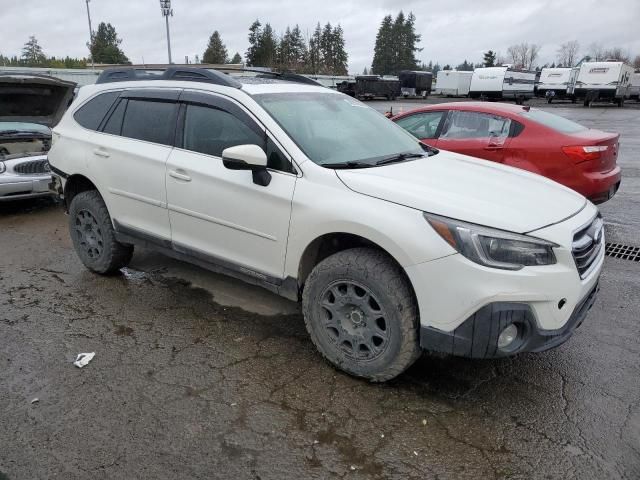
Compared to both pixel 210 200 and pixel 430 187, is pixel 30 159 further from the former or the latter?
pixel 430 187

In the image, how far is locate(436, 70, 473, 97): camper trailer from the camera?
141 feet

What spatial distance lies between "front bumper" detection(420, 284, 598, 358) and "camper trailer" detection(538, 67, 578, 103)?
4057 cm

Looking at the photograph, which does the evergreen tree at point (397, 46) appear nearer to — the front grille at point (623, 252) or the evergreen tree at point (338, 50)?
the evergreen tree at point (338, 50)

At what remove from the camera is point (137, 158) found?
4.11 m

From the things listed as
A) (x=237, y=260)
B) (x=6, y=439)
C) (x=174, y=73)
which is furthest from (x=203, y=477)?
(x=174, y=73)

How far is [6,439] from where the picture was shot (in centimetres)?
267

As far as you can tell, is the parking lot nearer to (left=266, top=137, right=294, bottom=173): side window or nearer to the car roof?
(left=266, top=137, right=294, bottom=173): side window

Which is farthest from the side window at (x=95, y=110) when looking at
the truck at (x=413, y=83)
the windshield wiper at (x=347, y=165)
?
the truck at (x=413, y=83)

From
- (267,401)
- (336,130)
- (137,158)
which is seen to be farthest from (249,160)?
(267,401)

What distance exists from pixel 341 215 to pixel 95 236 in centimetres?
283

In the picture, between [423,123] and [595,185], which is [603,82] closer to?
[423,123]

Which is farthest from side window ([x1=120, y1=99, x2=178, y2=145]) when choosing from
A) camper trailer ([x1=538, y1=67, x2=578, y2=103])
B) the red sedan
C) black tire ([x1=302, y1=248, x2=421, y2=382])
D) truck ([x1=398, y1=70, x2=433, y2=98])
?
truck ([x1=398, y1=70, x2=433, y2=98])

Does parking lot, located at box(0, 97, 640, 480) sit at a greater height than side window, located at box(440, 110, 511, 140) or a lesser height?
lesser

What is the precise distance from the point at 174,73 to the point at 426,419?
126 inches
